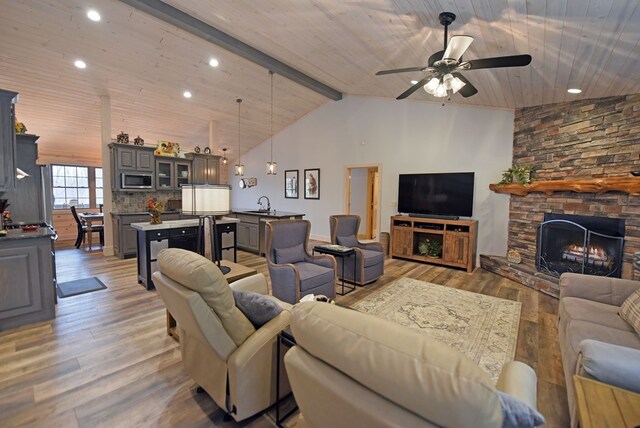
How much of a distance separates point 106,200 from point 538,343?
712 centimetres

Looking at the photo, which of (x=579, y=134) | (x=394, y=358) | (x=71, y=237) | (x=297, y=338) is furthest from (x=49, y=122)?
(x=579, y=134)

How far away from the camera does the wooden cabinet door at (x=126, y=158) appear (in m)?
5.88

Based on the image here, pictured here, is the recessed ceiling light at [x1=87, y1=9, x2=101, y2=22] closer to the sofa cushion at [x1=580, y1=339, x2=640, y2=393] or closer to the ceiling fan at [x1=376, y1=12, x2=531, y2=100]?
the ceiling fan at [x1=376, y1=12, x2=531, y2=100]

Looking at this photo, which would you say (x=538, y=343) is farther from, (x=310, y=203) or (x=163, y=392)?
(x=310, y=203)

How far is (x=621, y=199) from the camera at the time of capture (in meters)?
3.60

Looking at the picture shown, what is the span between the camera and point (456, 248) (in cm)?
520

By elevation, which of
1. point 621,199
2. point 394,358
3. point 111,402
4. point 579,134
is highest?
point 579,134

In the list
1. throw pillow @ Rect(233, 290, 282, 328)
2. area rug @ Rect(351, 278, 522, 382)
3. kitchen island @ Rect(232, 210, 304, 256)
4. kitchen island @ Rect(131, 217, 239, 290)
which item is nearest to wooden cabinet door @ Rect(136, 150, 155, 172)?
kitchen island @ Rect(232, 210, 304, 256)

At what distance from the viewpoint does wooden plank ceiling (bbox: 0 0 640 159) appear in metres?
2.47

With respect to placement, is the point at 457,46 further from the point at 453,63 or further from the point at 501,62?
the point at 501,62

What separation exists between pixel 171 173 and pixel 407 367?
7.16m

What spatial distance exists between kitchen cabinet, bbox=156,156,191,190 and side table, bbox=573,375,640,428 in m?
7.05

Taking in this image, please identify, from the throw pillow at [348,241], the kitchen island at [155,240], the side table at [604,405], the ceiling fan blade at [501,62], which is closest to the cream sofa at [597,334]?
the side table at [604,405]

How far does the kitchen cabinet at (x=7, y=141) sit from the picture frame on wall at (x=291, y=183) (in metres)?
5.99
